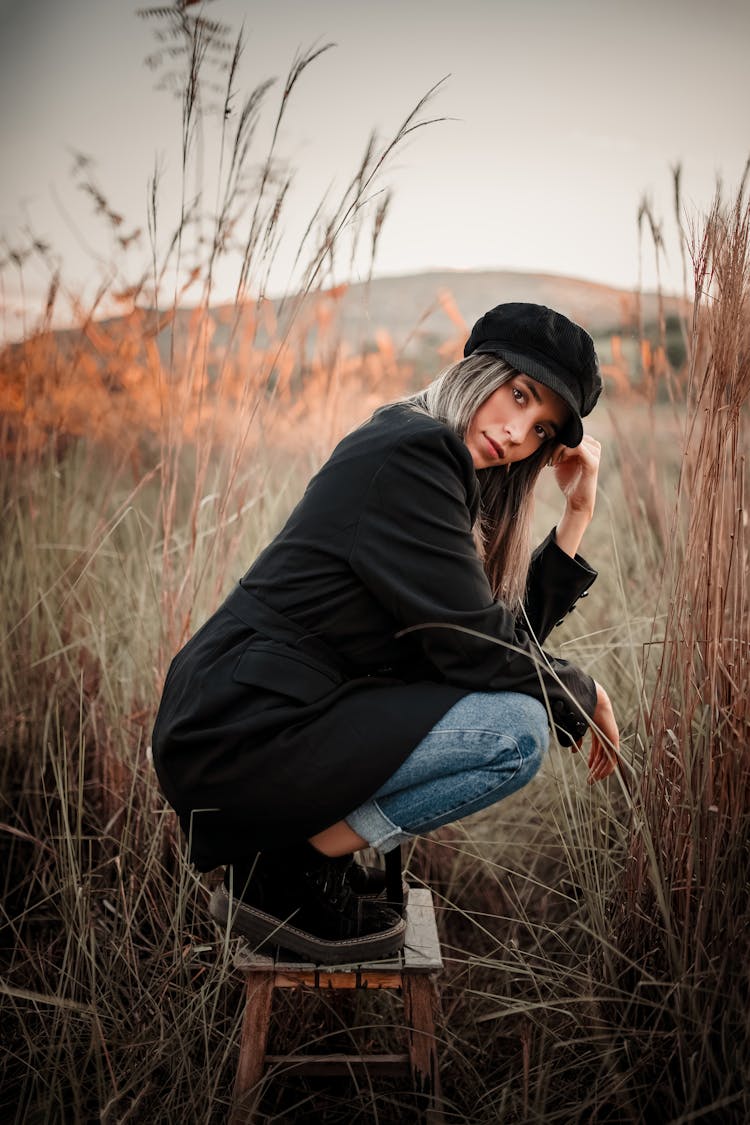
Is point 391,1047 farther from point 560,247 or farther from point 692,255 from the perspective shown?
point 560,247

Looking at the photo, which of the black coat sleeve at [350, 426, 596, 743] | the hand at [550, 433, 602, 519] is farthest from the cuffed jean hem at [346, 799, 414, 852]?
the hand at [550, 433, 602, 519]

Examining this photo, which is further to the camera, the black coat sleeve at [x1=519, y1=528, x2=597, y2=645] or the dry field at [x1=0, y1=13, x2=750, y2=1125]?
the black coat sleeve at [x1=519, y1=528, x2=597, y2=645]

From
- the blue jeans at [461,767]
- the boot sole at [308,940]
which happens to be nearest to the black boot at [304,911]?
the boot sole at [308,940]

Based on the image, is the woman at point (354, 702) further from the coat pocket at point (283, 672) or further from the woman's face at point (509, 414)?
the woman's face at point (509, 414)

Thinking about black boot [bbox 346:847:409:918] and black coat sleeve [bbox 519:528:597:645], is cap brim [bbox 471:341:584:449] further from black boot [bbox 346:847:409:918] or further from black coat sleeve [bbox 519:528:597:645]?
black boot [bbox 346:847:409:918]

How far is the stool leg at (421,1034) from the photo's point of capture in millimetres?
1415

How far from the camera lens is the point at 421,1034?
1.43 metres

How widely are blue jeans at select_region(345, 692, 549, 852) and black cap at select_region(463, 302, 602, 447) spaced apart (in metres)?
0.59

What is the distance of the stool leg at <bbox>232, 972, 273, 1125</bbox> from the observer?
140cm

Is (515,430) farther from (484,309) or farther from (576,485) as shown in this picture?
(484,309)

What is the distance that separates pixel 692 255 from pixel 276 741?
1006 millimetres

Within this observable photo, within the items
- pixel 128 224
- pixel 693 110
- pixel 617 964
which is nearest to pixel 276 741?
pixel 617 964

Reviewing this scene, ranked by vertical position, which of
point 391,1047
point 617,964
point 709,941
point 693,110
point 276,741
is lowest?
point 391,1047

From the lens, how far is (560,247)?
318 cm
